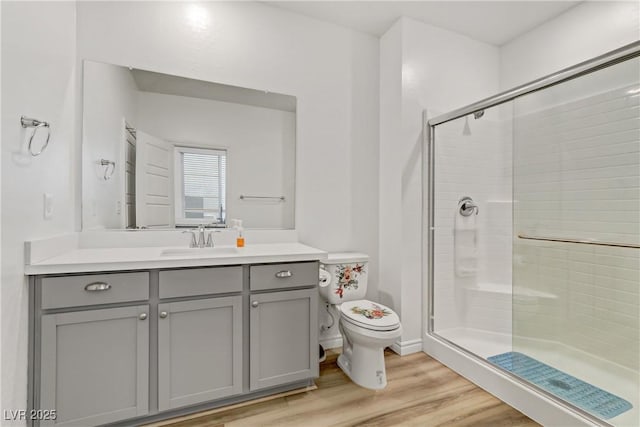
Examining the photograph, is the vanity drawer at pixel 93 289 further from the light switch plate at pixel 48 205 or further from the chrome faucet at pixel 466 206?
the chrome faucet at pixel 466 206

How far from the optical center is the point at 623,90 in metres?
1.88

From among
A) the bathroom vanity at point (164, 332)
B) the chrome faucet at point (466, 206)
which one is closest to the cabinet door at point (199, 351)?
the bathroom vanity at point (164, 332)

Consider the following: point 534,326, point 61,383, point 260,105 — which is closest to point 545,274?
point 534,326

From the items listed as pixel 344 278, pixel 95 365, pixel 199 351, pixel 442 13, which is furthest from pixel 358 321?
pixel 442 13

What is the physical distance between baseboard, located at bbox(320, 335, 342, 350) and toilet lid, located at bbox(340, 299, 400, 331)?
44cm

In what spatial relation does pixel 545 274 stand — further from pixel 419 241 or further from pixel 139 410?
pixel 139 410

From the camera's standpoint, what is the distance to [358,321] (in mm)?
1930

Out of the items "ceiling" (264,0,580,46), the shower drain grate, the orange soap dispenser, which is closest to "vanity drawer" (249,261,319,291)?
the orange soap dispenser

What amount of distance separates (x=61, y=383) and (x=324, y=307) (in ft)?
5.27

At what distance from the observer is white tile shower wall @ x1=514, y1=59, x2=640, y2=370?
1900 mm

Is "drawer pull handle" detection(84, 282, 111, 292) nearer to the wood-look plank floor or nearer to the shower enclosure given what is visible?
the wood-look plank floor

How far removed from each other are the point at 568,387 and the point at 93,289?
8.20ft

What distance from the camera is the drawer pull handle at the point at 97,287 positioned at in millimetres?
1417

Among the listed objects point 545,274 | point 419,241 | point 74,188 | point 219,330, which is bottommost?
point 219,330
